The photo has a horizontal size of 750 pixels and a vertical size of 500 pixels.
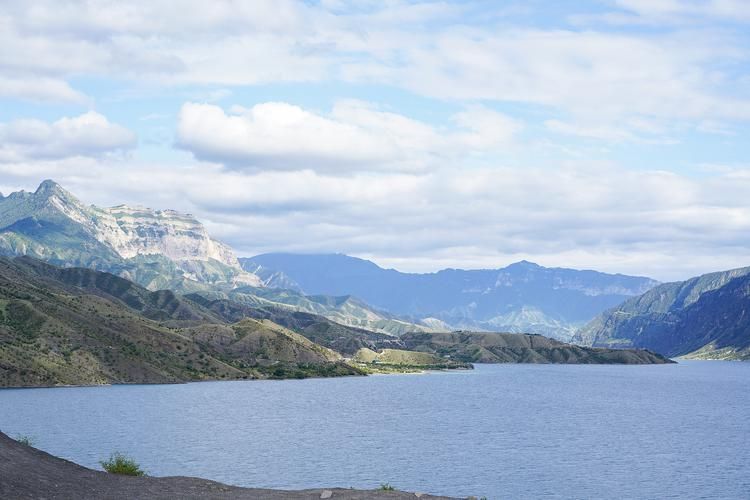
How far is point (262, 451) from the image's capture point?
5615 inches

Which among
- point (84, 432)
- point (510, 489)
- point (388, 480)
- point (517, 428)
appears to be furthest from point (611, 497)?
point (84, 432)

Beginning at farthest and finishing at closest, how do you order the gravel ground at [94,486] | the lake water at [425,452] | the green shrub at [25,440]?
the lake water at [425,452]
the green shrub at [25,440]
the gravel ground at [94,486]

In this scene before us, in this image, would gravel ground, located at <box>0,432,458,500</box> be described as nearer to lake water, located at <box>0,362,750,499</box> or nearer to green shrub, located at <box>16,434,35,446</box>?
green shrub, located at <box>16,434,35,446</box>

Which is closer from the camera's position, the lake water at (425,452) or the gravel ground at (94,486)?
the gravel ground at (94,486)

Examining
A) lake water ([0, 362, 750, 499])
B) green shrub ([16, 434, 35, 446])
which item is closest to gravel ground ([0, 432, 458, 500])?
green shrub ([16, 434, 35, 446])

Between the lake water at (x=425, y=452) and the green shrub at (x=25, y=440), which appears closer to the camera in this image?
the green shrub at (x=25, y=440)

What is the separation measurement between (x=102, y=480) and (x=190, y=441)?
88353mm

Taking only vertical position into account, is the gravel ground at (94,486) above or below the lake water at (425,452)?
above

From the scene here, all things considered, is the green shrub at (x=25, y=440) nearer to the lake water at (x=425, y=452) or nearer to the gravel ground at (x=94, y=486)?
the lake water at (x=425, y=452)

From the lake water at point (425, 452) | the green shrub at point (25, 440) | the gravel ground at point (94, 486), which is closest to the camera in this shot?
the gravel ground at point (94, 486)

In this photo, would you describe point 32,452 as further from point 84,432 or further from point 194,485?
point 84,432

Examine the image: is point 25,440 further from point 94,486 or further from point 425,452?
point 425,452

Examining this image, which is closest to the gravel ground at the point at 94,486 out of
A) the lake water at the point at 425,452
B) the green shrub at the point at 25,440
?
the green shrub at the point at 25,440

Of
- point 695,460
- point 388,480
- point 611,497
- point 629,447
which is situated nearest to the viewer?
point 611,497
